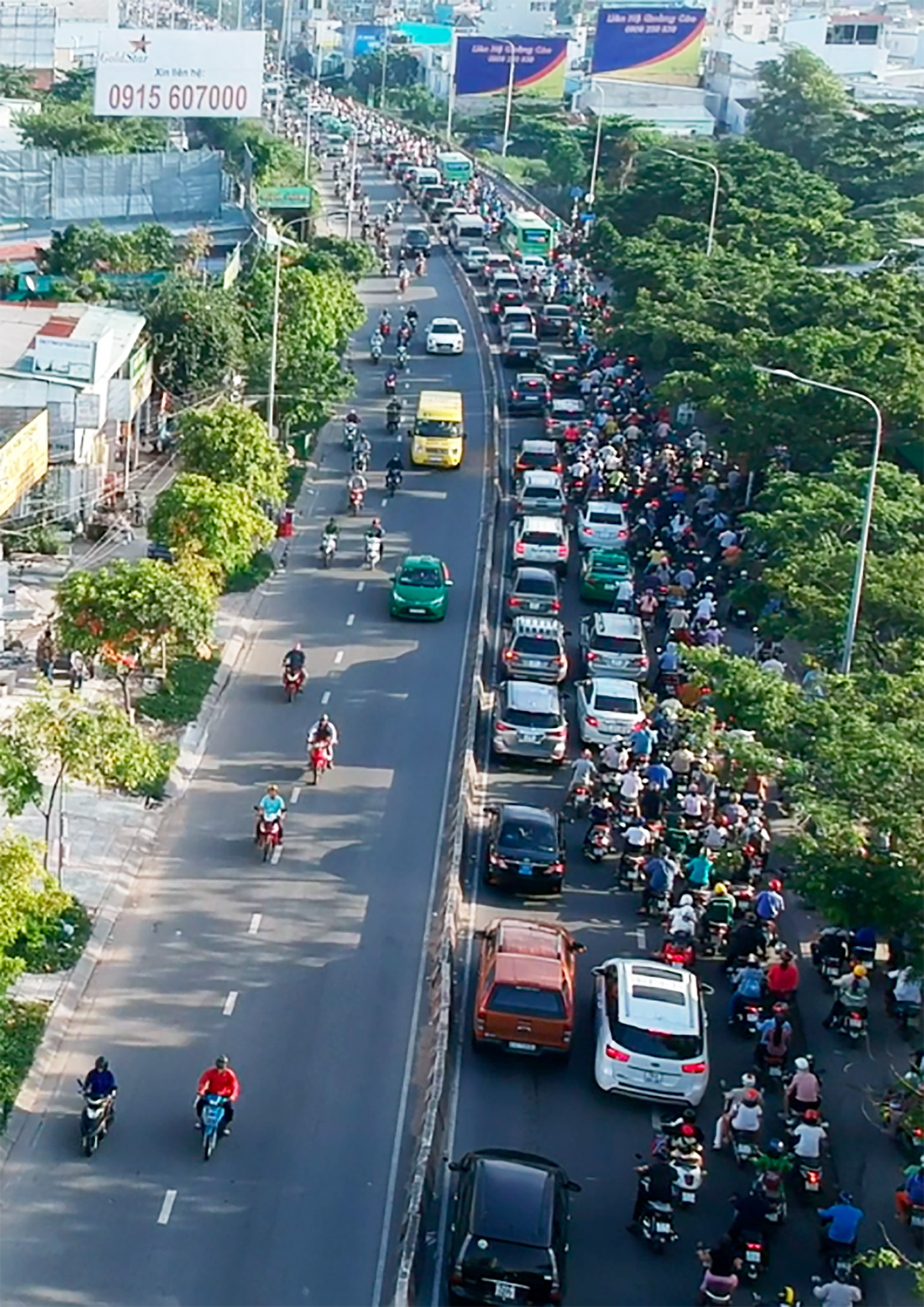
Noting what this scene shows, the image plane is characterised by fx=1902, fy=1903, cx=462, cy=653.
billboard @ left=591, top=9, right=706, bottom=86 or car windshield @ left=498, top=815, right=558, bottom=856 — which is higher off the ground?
billboard @ left=591, top=9, right=706, bottom=86

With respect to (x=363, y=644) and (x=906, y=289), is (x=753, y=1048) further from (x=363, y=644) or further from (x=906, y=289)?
(x=906, y=289)

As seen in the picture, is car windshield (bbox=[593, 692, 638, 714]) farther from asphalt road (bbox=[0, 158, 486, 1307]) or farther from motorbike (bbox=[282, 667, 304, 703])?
motorbike (bbox=[282, 667, 304, 703])

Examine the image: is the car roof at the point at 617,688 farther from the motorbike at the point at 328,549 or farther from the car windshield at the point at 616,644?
the motorbike at the point at 328,549

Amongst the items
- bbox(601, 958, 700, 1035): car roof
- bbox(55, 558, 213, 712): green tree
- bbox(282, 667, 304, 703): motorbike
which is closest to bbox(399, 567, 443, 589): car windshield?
bbox(282, 667, 304, 703): motorbike

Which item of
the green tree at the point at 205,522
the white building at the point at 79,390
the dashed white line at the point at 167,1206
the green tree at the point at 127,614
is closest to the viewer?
the dashed white line at the point at 167,1206

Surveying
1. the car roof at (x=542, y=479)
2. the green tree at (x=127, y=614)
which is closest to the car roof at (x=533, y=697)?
the green tree at (x=127, y=614)
